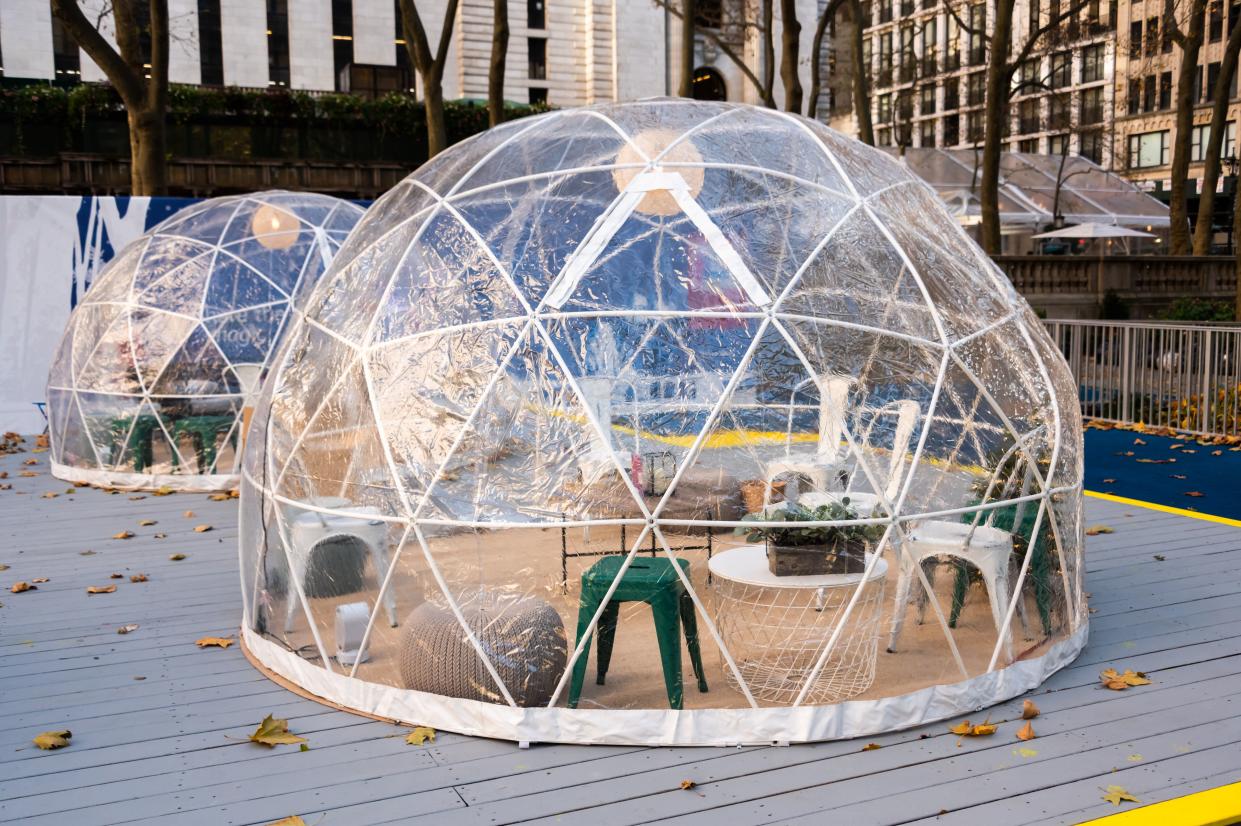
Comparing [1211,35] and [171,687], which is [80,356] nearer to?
[171,687]

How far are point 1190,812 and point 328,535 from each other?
3.71 meters

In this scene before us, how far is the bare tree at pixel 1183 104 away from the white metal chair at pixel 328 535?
19.8 metres

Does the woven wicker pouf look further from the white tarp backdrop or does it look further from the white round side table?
the white tarp backdrop

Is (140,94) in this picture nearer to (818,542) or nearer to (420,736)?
(420,736)

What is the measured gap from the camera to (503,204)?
5.64 metres

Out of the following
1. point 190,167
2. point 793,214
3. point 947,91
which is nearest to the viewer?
point 793,214

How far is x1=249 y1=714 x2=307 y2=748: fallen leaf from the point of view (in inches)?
189

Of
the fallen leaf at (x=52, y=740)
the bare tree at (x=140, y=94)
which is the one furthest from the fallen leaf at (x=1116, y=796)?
the bare tree at (x=140, y=94)

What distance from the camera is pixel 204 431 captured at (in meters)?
10.8

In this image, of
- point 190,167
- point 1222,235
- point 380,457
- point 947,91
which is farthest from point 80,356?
point 947,91

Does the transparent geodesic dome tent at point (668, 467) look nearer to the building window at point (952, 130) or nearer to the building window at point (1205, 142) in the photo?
the building window at point (1205, 142)

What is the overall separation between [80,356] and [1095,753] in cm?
1003

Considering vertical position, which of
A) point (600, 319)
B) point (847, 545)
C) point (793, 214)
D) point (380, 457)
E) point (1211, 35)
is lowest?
point (847, 545)

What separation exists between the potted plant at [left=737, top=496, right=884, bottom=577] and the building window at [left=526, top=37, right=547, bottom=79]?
43.2 metres
